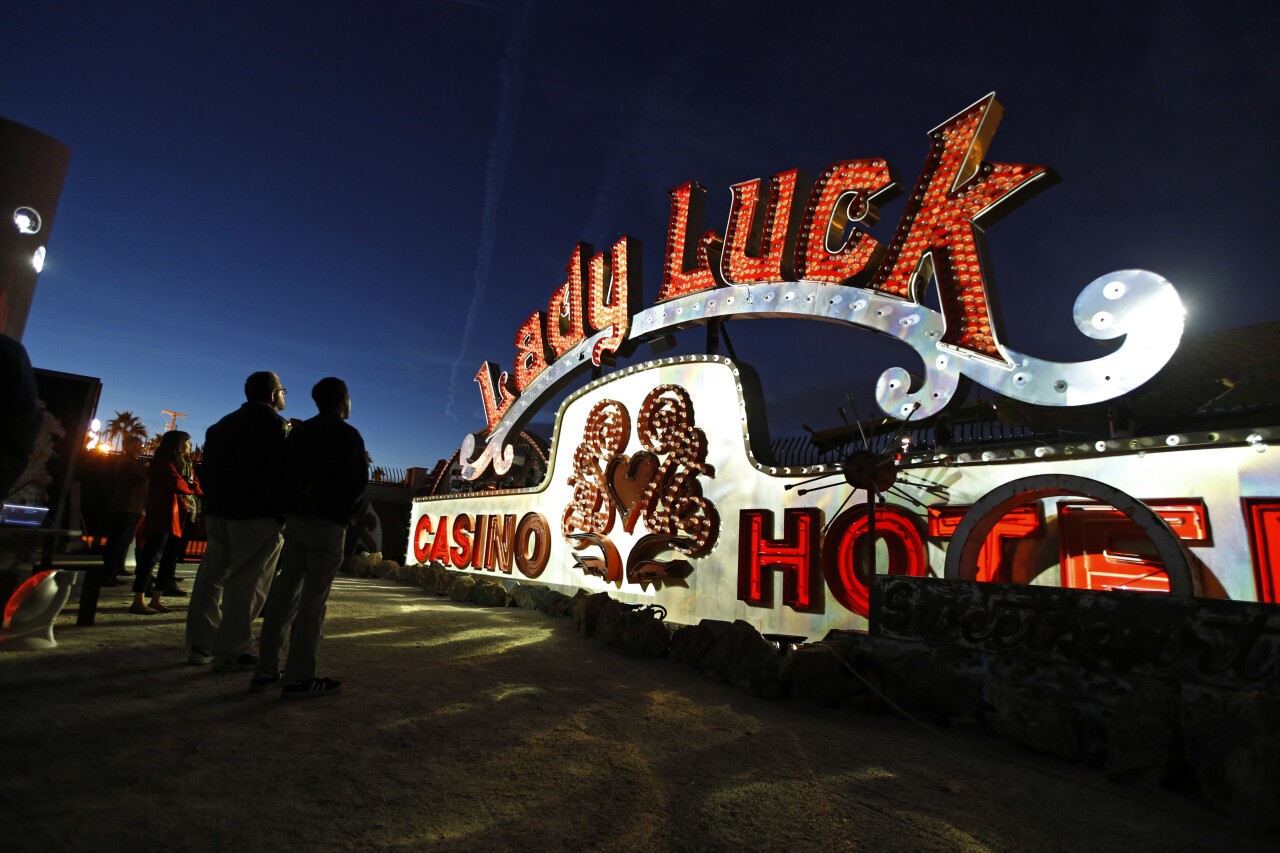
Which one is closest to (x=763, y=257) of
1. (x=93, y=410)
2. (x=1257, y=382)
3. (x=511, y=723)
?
(x=511, y=723)

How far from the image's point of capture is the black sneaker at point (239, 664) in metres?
3.80

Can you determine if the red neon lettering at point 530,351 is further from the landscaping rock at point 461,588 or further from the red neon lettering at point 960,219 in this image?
the red neon lettering at point 960,219

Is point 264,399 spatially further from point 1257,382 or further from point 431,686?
point 1257,382

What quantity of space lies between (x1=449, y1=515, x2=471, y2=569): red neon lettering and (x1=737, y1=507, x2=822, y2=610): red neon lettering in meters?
7.30

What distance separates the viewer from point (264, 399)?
429cm

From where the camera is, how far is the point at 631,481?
8914 millimetres

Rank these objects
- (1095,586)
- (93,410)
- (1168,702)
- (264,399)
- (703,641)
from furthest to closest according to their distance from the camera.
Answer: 1. (93,410)
2. (703,641)
3. (1095,586)
4. (264,399)
5. (1168,702)

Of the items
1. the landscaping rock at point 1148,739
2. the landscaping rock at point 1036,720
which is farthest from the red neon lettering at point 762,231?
the landscaping rock at point 1148,739

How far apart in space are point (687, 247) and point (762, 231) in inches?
55.4

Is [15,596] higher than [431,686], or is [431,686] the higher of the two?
[15,596]

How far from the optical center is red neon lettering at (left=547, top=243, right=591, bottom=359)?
36.4 ft

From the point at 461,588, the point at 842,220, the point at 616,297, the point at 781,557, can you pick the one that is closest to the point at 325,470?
the point at 781,557

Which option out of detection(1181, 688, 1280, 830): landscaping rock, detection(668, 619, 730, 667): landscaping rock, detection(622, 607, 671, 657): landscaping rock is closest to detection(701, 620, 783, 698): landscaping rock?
detection(668, 619, 730, 667): landscaping rock

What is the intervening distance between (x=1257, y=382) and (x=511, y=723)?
37.4ft
